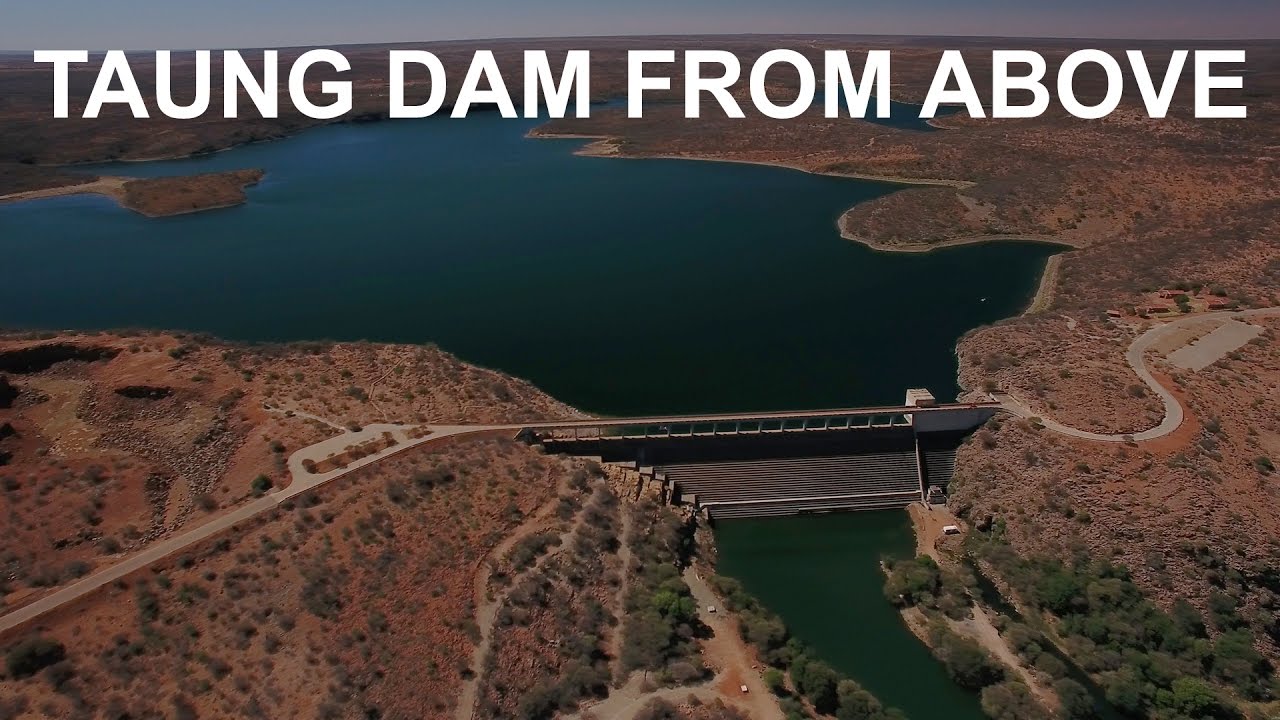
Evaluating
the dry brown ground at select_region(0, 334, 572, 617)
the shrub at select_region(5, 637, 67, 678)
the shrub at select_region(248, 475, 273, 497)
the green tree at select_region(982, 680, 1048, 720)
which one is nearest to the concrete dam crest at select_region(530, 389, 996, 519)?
the dry brown ground at select_region(0, 334, 572, 617)

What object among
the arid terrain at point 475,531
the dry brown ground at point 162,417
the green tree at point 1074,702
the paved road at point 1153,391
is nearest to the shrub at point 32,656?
the arid terrain at point 475,531

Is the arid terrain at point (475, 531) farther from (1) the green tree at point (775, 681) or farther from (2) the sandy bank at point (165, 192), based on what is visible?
(2) the sandy bank at point (165, 192)

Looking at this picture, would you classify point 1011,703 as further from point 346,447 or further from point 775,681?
point 346,447

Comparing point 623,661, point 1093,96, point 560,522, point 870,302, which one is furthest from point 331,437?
point 1093,96

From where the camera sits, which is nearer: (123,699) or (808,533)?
(123,699)

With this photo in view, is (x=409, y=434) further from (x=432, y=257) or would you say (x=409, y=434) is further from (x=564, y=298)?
(x=432, y=257)
